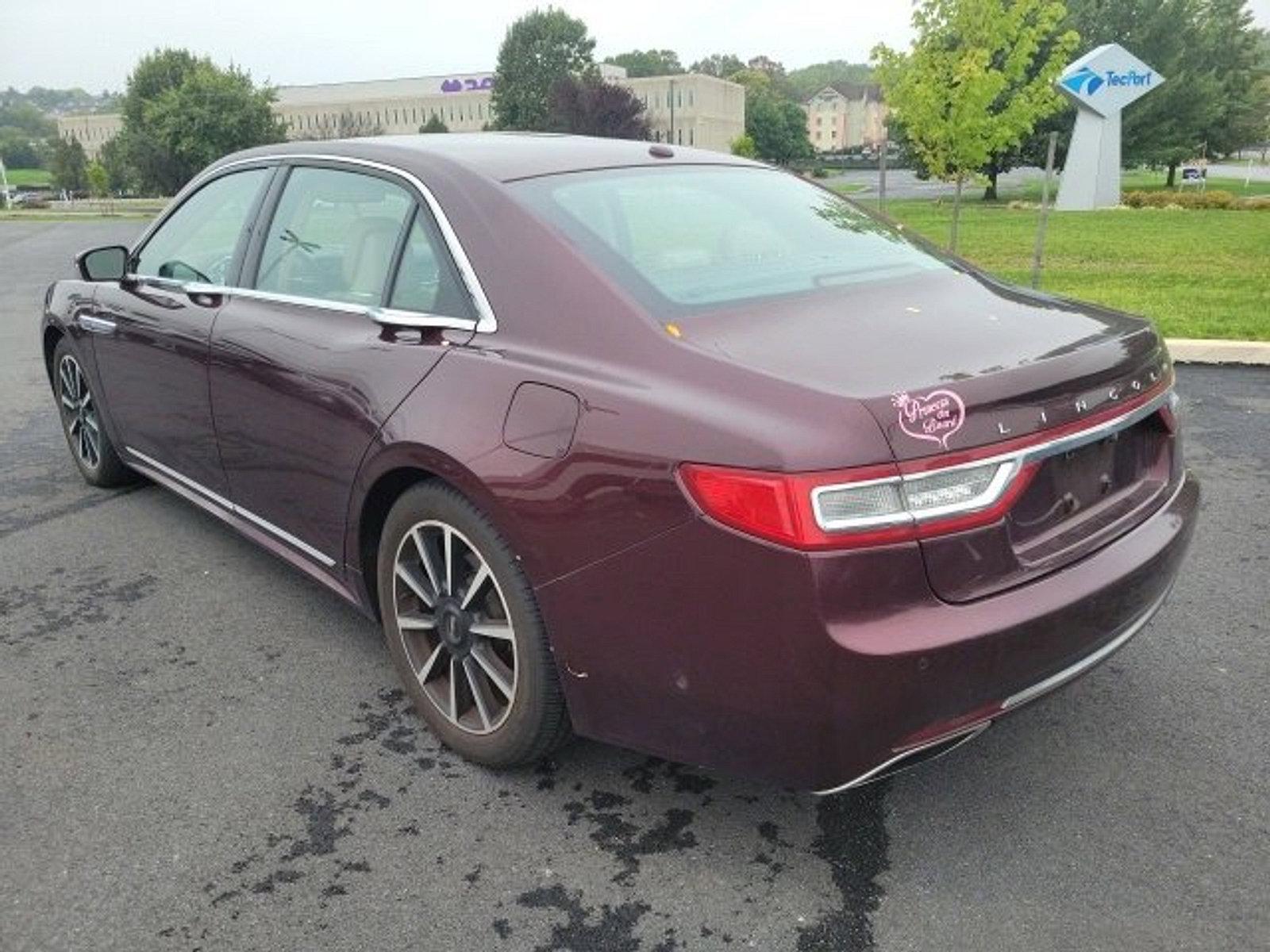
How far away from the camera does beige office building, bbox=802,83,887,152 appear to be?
15762cm

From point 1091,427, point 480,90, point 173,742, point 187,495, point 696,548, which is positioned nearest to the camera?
point 696,548

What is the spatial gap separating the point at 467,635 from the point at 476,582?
0.19 meters

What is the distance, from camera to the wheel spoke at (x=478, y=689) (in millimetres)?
2799

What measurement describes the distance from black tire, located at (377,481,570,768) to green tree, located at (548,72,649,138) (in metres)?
47.9

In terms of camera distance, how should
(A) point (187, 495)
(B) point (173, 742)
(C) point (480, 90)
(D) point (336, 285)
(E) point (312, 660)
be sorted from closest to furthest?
(B) point (173, 742) < (D) point (336, 285) < (E) point (312, 660) < (A) point (187, 495) < (C) point (480, 90)

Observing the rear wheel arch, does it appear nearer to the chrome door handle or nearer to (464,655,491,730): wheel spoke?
(464,655,491,730): wheel spoke

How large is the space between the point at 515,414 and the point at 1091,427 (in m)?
1.28

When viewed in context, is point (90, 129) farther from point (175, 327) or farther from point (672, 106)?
point (175, 327)

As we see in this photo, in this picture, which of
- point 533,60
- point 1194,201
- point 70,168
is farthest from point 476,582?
point 70,168

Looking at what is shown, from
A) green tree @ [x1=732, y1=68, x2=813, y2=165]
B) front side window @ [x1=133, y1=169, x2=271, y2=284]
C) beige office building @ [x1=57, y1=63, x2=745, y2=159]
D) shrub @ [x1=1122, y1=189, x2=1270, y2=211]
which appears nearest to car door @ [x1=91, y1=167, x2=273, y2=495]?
front side window @ [x1=133, y1=169, x2=271, y2=284]

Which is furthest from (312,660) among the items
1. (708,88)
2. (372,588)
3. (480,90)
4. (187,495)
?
(480,90)

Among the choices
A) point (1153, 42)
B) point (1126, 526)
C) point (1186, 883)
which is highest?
point (1153, 42)

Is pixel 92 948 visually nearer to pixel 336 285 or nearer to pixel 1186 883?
pixel 336 285

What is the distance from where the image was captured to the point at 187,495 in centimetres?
419
